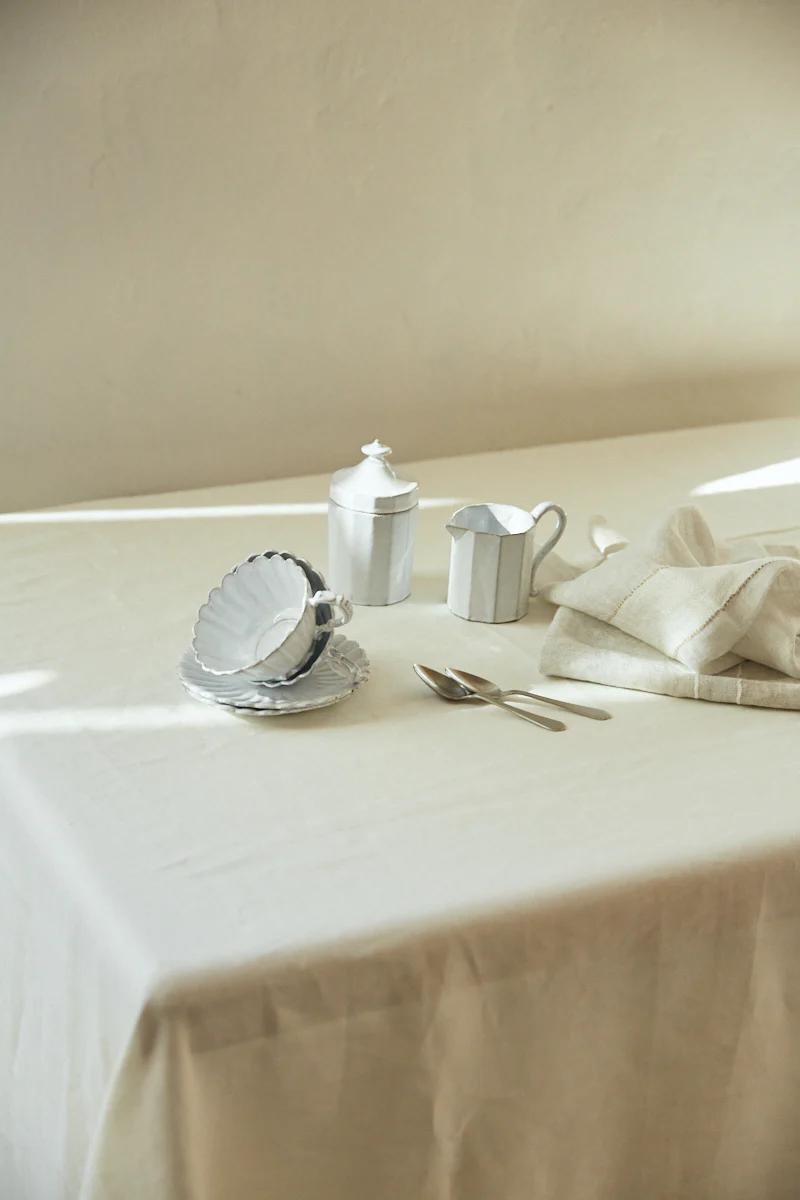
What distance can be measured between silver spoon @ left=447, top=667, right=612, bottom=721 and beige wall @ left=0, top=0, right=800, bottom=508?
736mm

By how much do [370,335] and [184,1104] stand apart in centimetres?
123

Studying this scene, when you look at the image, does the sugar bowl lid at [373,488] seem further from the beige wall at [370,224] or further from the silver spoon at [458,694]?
the beige wall at [370,224]

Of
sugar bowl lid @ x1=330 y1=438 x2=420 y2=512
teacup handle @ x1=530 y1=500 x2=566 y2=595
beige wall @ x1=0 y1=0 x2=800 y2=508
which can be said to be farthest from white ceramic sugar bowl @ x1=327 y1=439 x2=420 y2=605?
beige wall @ x1=0 y1=0 x2=800 y2=508

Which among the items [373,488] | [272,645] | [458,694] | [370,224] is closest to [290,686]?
[272,645]

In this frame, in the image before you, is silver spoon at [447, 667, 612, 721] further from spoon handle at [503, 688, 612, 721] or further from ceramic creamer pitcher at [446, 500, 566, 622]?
ceramic creamer pitcher at [446, 500, 566, 622]

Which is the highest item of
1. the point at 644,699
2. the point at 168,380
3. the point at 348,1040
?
the point at 168,380

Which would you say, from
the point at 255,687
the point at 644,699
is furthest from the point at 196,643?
the point at 644,699

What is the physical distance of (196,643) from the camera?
116 cm

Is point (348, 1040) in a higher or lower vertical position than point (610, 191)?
lower

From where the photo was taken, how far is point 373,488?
50.7 inches

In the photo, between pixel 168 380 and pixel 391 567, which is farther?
pixel 168 380

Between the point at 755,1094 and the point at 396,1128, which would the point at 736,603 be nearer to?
the point at 755,1094

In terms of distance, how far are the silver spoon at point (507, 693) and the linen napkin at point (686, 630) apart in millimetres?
55

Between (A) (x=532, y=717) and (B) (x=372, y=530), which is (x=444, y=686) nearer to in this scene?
(A) (x=532, y=717)
